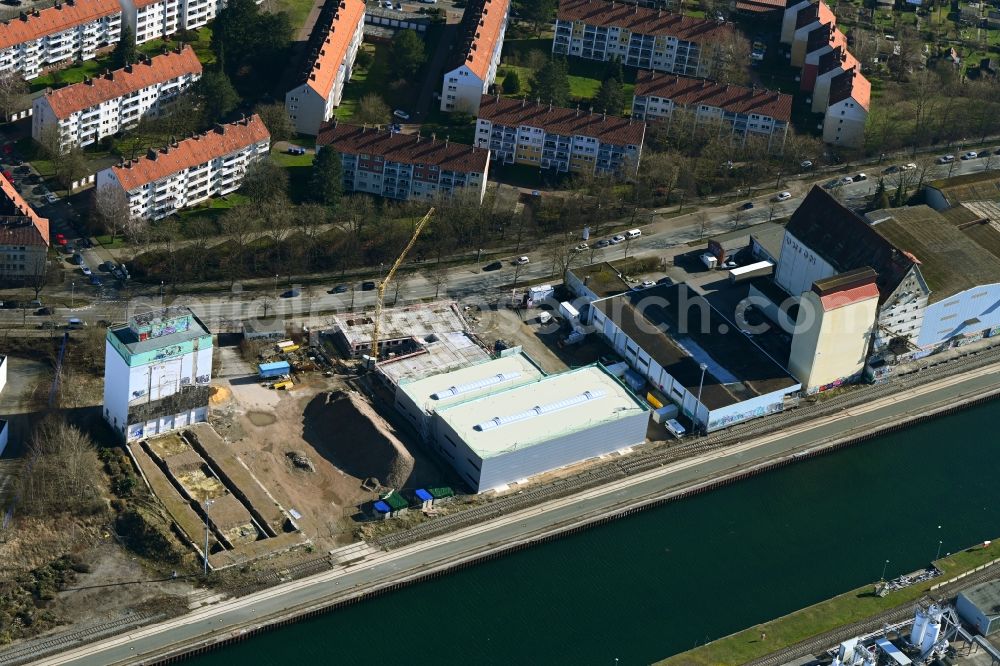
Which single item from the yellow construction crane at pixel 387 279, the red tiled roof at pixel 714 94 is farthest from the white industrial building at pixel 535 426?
the red tiled roof at pixel 714 94

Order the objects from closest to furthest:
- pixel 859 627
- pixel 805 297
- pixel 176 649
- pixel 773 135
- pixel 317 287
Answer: pixel 176 649, pixel 859 627, pixel 805 297, pixel 317 287, pixel 773 135

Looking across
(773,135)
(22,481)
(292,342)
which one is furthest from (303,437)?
(773,135)

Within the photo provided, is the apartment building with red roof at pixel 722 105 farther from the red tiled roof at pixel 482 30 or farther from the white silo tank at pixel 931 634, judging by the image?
the white silo tank at pixel 931 634

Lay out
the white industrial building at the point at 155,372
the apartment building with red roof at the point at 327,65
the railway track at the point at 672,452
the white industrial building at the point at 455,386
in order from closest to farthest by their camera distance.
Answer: the railway track at the point at 672,452 < the white industrial building at the point at 155,372 < the white industrial building at the point at 455,386 < the apartment building with red roof at the point at 327,65

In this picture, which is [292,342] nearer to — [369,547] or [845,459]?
[369,547]

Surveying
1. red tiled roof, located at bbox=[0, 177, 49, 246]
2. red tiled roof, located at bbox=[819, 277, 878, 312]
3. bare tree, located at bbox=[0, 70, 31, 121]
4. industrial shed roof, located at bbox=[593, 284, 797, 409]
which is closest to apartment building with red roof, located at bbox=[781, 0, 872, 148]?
industrial shed roof, located at bbox=[593, 284, 797, 409]
